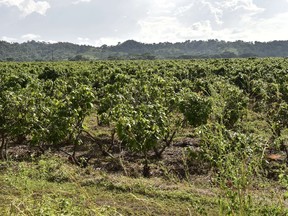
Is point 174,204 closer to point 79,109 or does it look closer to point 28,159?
point 79,109

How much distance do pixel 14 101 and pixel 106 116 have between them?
2.72 metres

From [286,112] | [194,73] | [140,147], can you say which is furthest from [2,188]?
[194,73]

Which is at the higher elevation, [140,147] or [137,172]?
[140,147]

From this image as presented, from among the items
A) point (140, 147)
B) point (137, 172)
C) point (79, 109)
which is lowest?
point (137, 172)

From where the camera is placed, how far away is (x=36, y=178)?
9211mm

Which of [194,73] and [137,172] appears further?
[194,73]

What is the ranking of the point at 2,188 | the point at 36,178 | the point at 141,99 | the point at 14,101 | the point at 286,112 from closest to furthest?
the point at 2,188, the point at 36,178, the point at 14,101, the point at 286,112, the point at 141,99

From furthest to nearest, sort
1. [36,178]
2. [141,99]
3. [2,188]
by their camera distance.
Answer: [141,99] → [36,178] → [2,188]

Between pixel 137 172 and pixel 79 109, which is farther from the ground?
pixel 79 109

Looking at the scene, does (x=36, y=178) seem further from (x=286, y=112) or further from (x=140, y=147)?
(x=286, y=112)

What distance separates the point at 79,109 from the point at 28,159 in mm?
2579

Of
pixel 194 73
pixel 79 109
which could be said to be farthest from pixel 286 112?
pixel 194 73

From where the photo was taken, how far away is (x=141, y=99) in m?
13.6

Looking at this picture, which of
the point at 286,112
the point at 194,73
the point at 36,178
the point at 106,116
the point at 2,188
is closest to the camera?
the point at 2,188
